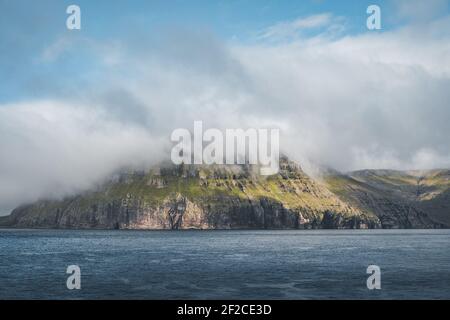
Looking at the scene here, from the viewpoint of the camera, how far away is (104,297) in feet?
233

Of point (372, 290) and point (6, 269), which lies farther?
point (6, 269)

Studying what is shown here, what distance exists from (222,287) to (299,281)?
597 inches

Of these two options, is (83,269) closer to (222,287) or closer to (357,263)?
(222,287)

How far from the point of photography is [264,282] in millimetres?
85250

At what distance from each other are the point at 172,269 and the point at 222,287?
28.4 metres
